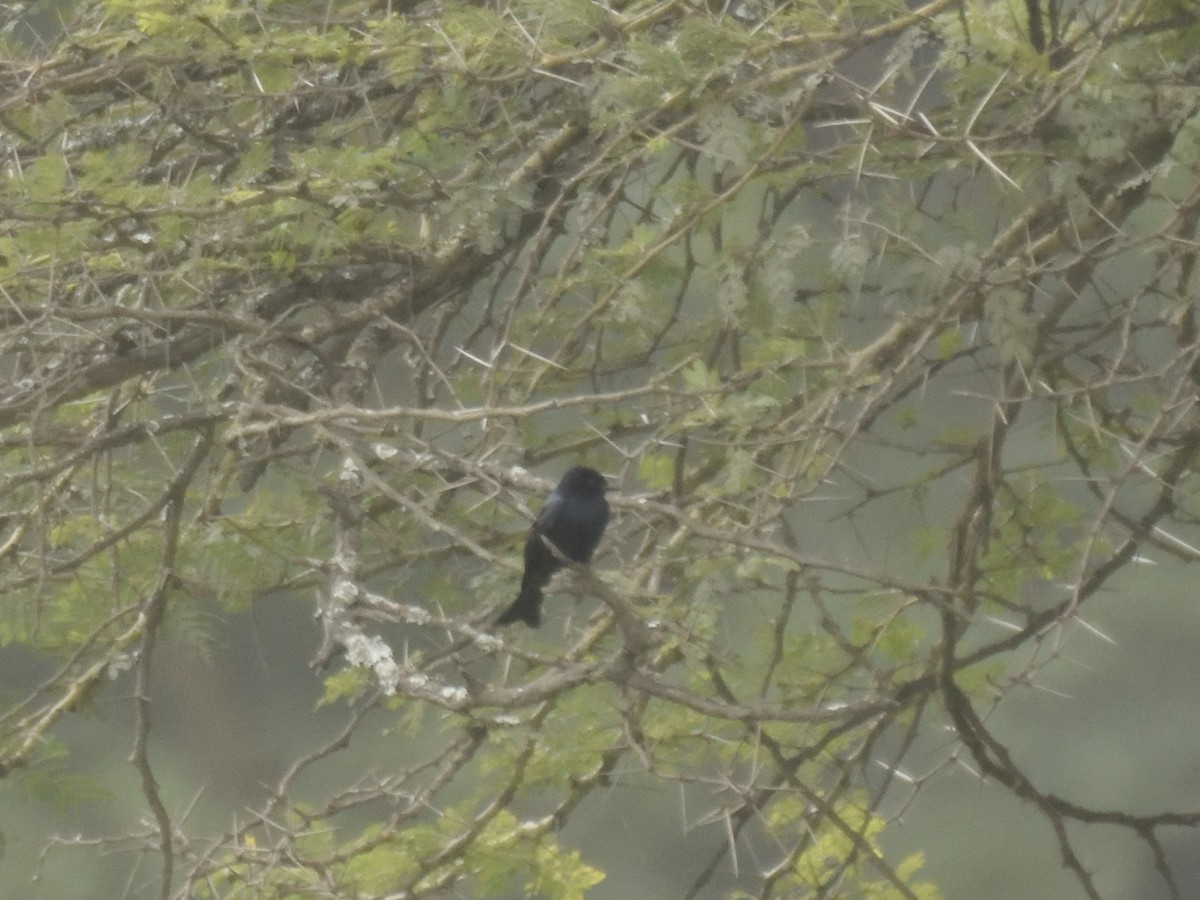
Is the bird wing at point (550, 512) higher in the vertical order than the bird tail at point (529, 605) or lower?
higher

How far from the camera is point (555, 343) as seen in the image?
2848mm

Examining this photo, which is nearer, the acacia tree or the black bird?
the acacia tree

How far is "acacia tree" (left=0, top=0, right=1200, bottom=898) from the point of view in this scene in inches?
76.7

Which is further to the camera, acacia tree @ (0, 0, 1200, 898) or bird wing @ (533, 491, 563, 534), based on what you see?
bird wing @ (533, 491, 563, 534)

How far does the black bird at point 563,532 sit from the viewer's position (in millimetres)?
2188

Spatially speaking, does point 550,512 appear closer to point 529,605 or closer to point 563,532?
point 563,532

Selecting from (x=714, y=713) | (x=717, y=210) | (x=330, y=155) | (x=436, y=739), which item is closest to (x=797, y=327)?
(x=717, y=210)

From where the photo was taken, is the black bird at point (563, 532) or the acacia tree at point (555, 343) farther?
the black bird at point (563, 532)

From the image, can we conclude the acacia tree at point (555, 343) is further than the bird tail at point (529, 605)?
No

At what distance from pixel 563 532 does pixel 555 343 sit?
0.62 meters

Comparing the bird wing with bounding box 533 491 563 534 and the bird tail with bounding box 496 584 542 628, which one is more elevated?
the bird wing with bounding box 533 491 563 534

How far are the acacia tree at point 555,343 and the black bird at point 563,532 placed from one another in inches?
1.5

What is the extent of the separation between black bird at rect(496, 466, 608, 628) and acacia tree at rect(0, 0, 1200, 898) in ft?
0.12

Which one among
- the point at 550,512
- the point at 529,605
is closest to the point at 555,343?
the point at 550,512
